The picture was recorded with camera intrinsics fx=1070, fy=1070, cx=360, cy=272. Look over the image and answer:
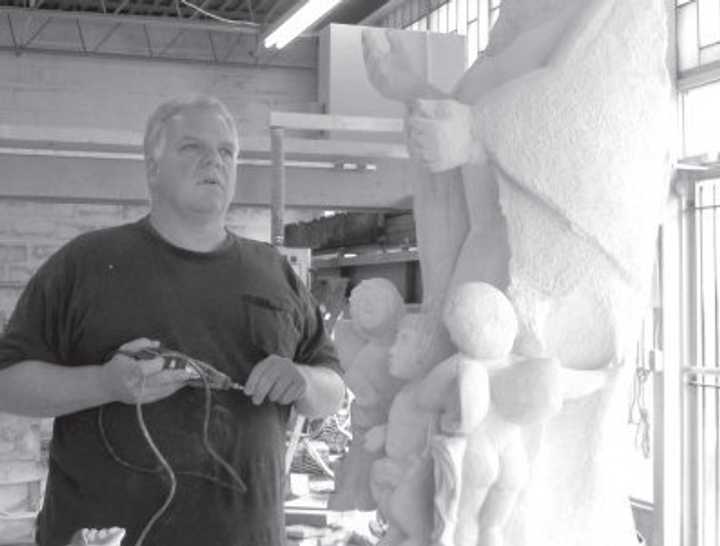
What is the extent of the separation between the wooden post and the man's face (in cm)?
197

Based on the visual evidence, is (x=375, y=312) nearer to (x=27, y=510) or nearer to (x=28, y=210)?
(x=27, y=510)

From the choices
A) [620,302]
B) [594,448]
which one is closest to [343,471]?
[594,448]

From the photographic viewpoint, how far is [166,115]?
2.04 metres

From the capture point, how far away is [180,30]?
12.3 metres

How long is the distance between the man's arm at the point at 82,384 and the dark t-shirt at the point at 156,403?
0.18 feet

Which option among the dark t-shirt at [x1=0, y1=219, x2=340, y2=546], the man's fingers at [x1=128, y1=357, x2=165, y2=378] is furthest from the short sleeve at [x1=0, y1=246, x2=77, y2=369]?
the man's fingers at [x1=128, y1=357, x2=165, y2=378]

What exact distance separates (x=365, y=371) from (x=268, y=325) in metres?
0.49

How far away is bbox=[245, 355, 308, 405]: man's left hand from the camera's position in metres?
1.94

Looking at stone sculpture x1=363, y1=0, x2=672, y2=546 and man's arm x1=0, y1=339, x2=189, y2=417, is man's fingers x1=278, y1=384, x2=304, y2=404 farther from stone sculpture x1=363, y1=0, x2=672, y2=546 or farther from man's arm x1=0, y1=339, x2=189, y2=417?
stone sculpture x1=363, y1=0, x2=672, y2=546

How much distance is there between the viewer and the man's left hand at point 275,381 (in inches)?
76.4

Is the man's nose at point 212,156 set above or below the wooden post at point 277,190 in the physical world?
below

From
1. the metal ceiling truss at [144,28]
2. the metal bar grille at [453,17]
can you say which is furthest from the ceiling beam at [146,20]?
the metal bar grille at [453,17]

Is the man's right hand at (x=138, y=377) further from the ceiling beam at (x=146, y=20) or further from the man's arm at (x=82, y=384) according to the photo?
the ceiling beam at (x=146, y=20)

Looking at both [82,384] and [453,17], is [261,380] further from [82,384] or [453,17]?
[453,17]
